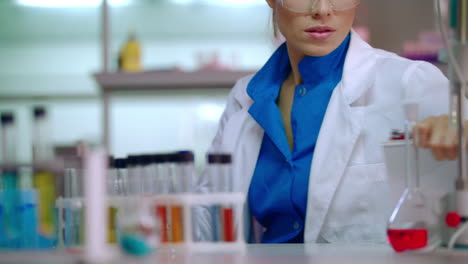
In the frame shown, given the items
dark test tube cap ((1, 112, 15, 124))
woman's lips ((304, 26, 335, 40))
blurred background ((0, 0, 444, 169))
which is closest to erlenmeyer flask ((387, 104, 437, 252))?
woman's lips ((304, 26, 335, 40))

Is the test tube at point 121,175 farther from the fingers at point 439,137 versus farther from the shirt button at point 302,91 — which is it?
the shirt button at point 302,91

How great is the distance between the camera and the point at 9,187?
1148mm

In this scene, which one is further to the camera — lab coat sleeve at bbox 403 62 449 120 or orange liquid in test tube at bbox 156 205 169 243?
lab coat sleeve at bbox 403 62 449 120

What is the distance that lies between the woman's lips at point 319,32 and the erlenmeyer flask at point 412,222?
626 mm

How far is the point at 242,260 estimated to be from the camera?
1.13 metres

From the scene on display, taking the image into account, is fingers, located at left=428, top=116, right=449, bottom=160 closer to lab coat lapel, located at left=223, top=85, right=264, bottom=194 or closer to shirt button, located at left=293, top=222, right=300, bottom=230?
shirt button, located at left=293, top=222, right=300, bottom=230

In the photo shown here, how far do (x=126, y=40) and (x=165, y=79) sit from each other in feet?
1.50

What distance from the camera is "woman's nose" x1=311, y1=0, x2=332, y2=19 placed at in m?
1.81

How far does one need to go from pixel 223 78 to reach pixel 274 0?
1.53m

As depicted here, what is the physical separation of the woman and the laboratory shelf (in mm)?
1521

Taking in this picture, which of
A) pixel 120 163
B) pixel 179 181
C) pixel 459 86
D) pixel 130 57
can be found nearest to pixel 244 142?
pixel 120 163

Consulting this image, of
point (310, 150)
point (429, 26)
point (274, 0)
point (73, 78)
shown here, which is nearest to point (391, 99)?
point (310, 150)

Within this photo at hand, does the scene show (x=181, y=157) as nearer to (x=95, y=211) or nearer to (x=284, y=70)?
(x=95, y=211)

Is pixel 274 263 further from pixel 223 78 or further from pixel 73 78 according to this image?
pixel 73 78
